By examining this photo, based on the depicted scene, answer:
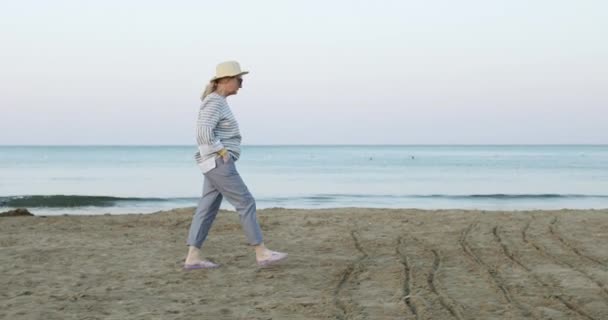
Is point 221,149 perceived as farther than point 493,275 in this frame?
No

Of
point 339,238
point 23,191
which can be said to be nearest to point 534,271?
point 339,238

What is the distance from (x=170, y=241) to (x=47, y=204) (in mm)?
11813

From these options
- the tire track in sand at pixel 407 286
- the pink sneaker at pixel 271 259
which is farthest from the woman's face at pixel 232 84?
the tire track in sand at pixel 407 286

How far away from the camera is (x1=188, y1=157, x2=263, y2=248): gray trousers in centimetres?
595

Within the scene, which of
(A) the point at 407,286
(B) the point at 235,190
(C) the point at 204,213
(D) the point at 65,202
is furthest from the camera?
(D) the point at 65,202

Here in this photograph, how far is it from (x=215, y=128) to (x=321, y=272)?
5.16 ft

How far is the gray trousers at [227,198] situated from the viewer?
5.95 metres

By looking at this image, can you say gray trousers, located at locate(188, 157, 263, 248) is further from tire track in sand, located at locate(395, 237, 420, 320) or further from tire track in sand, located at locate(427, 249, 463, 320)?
tire track in sand, located at locate(427, 249, 463, 320)

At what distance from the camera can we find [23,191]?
25.1m

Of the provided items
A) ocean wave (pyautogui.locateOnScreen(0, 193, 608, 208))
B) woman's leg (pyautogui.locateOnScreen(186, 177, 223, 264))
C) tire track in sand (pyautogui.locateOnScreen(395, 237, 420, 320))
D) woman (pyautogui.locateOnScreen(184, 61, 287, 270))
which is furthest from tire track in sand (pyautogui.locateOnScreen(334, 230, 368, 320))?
ocean wave (pyautogui.locateOnScreen(0, 193, 608, 208))

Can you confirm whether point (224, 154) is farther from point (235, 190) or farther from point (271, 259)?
point (271, 259)

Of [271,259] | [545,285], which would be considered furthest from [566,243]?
[271,259]

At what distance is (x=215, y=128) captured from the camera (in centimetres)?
595

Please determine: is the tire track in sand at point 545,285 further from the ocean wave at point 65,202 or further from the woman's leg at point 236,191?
the ocean wave at point 65,202
